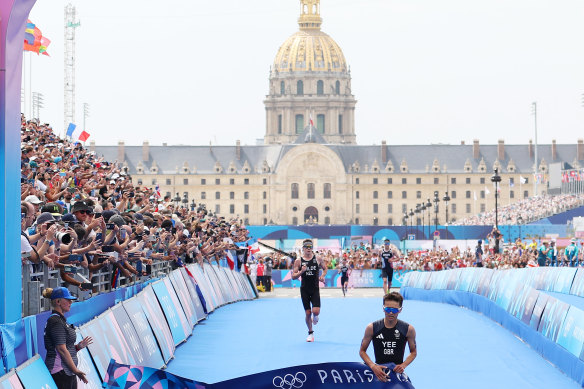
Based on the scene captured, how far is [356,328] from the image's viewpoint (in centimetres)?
1984

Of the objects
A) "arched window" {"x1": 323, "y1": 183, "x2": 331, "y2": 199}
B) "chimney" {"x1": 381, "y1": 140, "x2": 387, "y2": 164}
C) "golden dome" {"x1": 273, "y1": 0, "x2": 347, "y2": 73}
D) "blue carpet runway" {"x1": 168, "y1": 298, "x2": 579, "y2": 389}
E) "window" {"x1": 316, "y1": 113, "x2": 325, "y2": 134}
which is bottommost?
"blue carpet runway" {"x1": 168, "y1": 298, "x2": 579, "y2": 389}

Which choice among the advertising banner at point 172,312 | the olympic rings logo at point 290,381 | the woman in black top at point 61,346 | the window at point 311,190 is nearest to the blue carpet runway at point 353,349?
the advertising banner at point 172,312

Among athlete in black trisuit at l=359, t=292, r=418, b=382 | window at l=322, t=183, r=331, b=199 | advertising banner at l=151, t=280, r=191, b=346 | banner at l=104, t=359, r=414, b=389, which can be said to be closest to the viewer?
banner at l=104, t=359, r=414, b=389

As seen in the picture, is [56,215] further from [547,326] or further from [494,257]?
[494,257]

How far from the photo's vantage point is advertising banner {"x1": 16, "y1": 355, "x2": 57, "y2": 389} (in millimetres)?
8461

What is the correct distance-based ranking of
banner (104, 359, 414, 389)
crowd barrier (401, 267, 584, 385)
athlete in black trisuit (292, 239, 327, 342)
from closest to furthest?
banner (104, 359, 414, 389)
crowd barrier (401, 267, 584, 385)
athlete in black trisuit (292, 239, 327, 342)

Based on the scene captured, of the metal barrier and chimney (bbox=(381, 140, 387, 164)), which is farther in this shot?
chimney (bbox=(381, 140, 387, 164))

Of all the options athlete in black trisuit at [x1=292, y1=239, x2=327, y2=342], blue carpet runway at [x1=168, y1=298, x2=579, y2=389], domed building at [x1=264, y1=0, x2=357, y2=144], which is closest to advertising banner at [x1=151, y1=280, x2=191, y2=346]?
blue carpet runway at [x1=168, y1=298, x2=579, y2=389]

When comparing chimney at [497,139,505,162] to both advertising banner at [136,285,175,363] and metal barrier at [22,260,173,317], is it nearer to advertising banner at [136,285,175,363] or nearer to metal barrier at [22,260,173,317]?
advertising banner at [136,285,175,363]

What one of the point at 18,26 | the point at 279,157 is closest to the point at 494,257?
the point at 18,26

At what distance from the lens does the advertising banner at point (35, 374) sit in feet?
27.8

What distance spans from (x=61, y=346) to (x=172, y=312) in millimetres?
7677

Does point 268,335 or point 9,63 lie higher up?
point 9,63

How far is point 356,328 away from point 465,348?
3298mm
